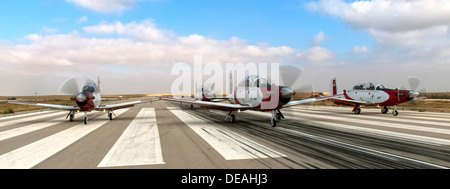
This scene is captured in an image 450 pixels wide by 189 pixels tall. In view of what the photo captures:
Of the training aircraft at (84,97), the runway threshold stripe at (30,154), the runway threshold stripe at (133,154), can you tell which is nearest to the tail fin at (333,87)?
the training aircraft at (84,97)

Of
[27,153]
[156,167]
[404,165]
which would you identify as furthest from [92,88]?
[404,165]

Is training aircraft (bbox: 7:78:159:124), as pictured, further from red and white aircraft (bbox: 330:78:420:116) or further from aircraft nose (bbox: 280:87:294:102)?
red and white aircraft (bbox: 330:78:420:116)

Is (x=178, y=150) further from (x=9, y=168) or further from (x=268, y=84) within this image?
(x=268, y=84)

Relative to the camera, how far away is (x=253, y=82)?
11.8 m

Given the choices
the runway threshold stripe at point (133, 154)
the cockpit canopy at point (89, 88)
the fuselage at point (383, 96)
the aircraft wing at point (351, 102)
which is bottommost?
the runway threshold stripe at point (133, 154)

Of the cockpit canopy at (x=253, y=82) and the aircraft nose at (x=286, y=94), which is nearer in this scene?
the aircraft nose at (x=286, y=94)

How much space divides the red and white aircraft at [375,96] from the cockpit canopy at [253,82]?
10.5 metres

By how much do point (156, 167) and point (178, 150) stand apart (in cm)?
153

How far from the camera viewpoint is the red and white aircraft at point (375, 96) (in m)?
16.3

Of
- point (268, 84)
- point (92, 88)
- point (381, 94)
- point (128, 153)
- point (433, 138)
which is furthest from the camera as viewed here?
point (381, 94)

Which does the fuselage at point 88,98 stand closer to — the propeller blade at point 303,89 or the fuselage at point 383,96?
the propeller blade at point 303,89

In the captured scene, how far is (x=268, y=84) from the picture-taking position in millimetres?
11086

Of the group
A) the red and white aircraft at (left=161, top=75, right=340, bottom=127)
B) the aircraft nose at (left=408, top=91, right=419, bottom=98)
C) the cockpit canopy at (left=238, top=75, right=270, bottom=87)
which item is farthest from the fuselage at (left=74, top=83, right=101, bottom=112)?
the aircraft nose at (left=408, top=91, right=419, bottom=98)
